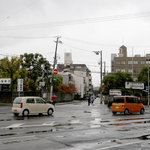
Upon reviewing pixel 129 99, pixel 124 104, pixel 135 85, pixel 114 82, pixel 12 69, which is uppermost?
pixel 12 69

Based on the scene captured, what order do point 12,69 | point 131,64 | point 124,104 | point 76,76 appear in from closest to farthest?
point 124,104, point 12,69, point 76,76, point 131,64

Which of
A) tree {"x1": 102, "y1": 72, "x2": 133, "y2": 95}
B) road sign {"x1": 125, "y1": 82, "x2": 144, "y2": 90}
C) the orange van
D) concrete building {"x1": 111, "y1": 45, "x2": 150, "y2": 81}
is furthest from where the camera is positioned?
concrete building {"x1": 111, "y1": 45, "x2": 150, "y2": 81}

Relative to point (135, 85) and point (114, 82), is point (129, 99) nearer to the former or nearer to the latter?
point (135, 85)

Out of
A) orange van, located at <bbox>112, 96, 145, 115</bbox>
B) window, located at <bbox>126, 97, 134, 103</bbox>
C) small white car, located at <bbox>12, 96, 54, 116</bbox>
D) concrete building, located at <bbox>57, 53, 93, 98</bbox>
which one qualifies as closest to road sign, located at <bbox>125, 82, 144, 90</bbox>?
orange van, located at <bbox>112, 96, 145, 115</bbox>

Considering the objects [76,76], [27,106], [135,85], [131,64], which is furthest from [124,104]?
[131,64]

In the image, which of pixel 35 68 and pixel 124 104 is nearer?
pixel 124 104

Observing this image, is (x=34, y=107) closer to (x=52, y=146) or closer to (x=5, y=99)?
(x=52, y=146)

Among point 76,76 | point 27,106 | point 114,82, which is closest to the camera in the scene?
point 27,106

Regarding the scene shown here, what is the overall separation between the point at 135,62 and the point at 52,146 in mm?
113043

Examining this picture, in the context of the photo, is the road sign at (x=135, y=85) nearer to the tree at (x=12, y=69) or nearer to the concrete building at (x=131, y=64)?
the tree at (x=12, y=69)

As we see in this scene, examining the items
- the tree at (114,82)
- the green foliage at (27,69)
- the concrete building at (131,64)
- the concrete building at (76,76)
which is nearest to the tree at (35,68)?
the green foliage at (27,69)

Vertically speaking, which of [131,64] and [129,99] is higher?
[131,64]

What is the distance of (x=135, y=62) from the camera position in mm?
117625

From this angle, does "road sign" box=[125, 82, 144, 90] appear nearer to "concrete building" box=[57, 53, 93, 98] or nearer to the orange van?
the orange van
